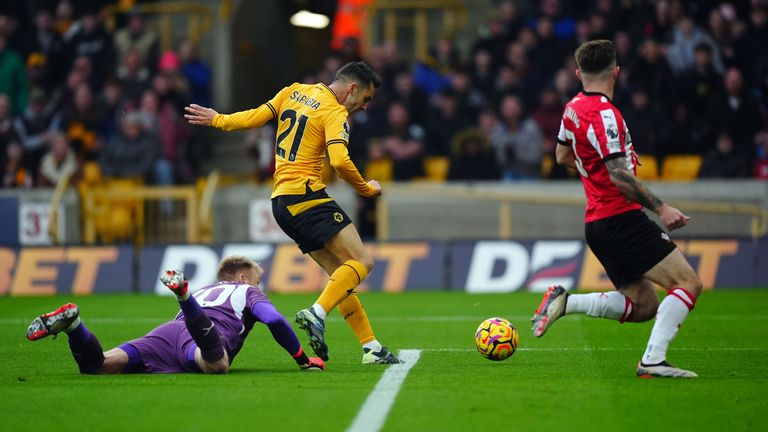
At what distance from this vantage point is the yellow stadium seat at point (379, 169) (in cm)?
1961

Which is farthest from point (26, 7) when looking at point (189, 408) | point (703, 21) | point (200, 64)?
point (189, 408)

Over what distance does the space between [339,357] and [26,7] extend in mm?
17533

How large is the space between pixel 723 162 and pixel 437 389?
12190 millimetres

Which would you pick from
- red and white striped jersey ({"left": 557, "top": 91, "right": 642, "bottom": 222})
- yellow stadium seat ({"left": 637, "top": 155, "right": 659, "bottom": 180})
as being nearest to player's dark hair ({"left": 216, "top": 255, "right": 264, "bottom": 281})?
red and white striped jersey ({"left": 557, "top": 91, "right": 642, "bottom": 222})

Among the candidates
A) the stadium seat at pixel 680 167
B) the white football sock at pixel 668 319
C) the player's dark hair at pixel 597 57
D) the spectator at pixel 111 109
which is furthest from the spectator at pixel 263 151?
the white football sock at pixel 668 319

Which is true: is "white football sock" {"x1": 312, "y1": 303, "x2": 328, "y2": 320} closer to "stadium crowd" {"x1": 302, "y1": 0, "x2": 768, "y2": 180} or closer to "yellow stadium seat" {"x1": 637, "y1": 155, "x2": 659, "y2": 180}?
"stadium crowd" {"x1": 302, "y1": 0, "x2": 768, "y2": 180}

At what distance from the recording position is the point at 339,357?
9.30m

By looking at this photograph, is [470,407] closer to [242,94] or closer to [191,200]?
[191,200]

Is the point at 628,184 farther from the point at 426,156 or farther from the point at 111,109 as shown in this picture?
the point at 111,109

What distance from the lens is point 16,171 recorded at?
824 inches

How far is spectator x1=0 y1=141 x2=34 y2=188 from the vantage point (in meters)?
20.9

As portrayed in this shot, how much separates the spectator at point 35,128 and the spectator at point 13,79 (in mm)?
389

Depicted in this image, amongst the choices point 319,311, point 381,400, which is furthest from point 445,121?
point 381,400

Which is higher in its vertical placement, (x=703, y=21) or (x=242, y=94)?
(x=703, y=21)
